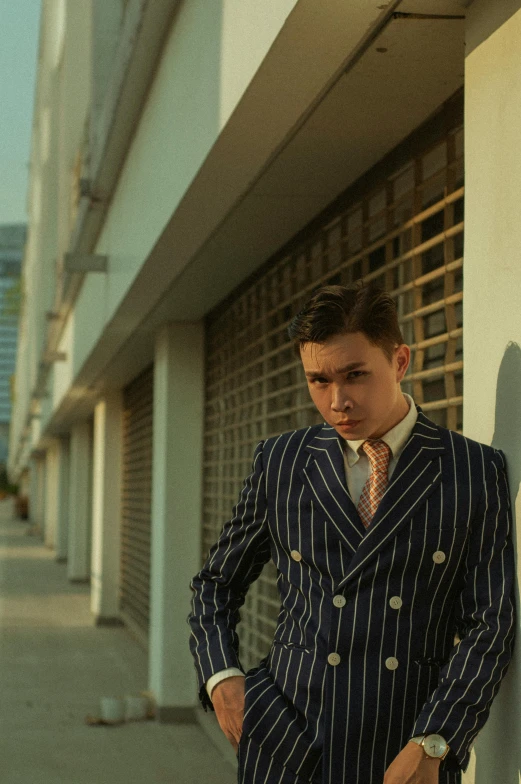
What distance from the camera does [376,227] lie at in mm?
4477

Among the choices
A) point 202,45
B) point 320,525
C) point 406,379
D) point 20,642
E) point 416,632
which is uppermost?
point 202,45

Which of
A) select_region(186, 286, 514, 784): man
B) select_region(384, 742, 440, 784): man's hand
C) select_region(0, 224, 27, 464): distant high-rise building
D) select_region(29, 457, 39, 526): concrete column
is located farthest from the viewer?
select_region(0, 224, 27, 464): distant high-rise building

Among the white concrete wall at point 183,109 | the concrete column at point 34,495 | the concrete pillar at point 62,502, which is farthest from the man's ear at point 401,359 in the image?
the concrete column at point 34,495

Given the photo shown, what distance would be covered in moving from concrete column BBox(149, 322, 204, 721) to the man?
18.6 ft

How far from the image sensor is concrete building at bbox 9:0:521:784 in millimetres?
2445

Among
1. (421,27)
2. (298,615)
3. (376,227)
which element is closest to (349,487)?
(298,615)

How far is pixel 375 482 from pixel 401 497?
0.28ft

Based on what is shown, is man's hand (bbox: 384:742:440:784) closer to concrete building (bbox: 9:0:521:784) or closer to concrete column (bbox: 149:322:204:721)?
concrete building (bbox: 9:0:521:784)

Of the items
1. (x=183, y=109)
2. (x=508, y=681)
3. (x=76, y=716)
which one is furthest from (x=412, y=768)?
(x=76, y=716)

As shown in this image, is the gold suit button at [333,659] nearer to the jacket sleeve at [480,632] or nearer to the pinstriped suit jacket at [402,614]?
the pinstriped suit jacket at [402,614]

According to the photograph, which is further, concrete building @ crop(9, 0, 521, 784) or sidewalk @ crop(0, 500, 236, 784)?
sidewalk @ crop(0, 500, 236, 784)

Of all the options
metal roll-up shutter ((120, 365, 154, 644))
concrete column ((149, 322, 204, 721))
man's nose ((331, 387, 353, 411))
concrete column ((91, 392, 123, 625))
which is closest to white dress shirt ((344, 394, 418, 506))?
man's nose ((331, 387, 353, 411))

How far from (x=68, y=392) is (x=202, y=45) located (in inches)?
399

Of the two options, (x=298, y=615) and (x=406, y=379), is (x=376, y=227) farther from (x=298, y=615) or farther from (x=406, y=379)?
(x=298, y=615)
